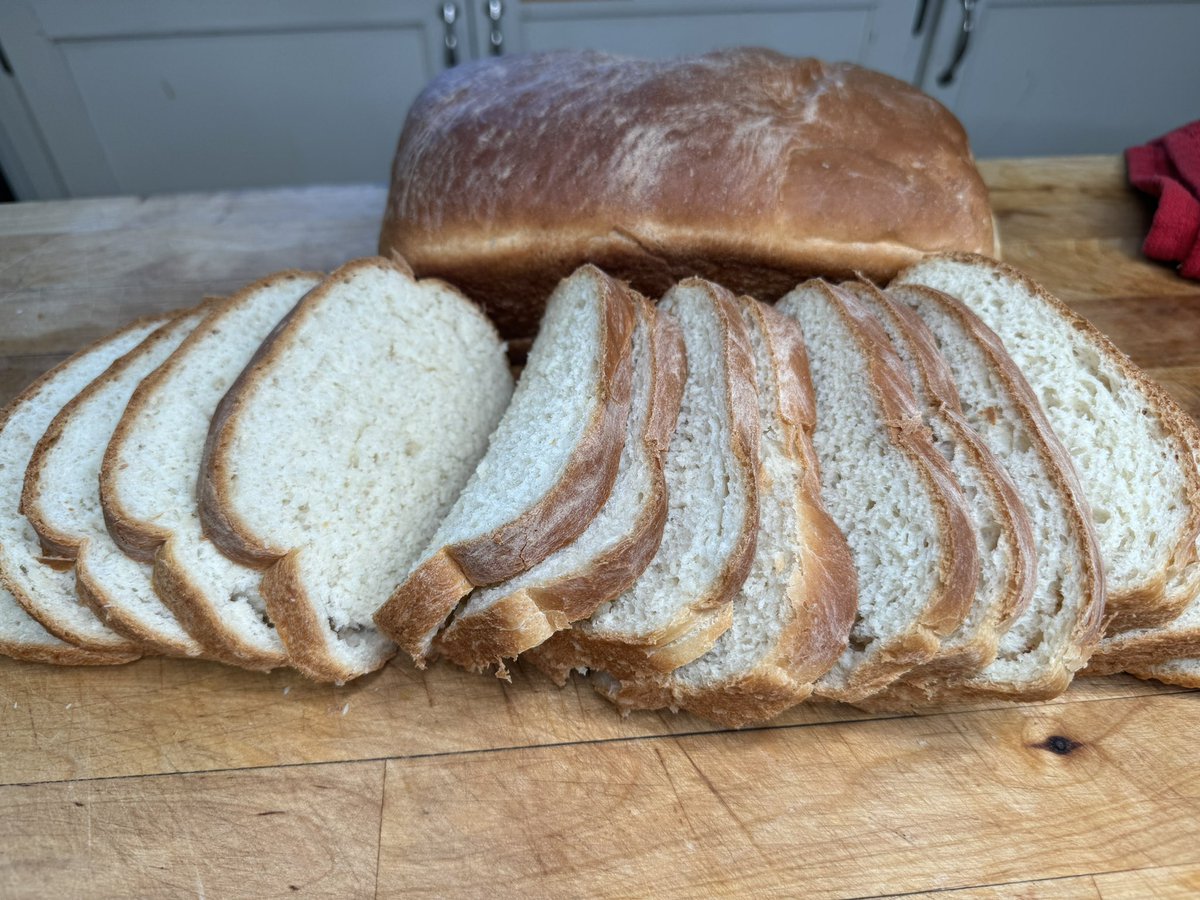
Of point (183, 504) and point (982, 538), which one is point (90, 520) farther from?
point (982, 538)

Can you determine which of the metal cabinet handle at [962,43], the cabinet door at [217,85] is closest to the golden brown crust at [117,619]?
the cabinet door at [217,85]

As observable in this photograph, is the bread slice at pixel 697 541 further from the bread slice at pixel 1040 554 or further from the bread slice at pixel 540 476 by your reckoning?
the bread slice at pixel 1040 554

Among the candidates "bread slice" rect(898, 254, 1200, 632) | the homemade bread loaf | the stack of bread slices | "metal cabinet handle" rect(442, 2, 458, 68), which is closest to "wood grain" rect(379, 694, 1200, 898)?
the stack of bread slices

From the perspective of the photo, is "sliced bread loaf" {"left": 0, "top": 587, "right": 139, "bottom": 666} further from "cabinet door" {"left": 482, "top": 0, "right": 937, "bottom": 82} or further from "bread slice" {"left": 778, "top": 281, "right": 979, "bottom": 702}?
"cabinet door" {"left": 482, "top": 0, "right": 937, "bottom": 82}

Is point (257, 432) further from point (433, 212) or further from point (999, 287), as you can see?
point (999, 287)

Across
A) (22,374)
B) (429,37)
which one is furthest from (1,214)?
(429,37)

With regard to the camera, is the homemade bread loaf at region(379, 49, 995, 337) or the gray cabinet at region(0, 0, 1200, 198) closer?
the homemade bread loaf at region(379, 49, 995, 337)
